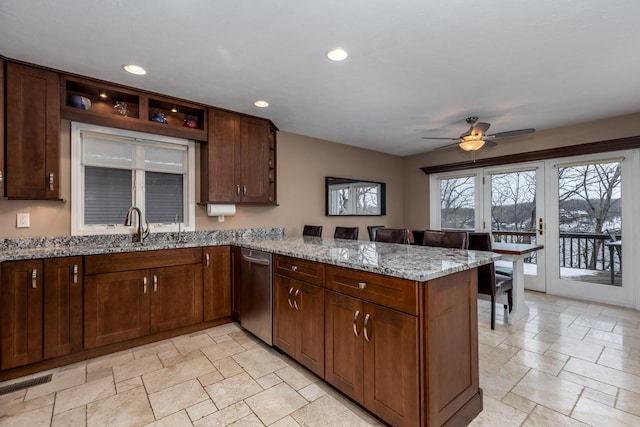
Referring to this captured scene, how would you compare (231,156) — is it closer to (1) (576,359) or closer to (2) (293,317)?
(2) (293,317)

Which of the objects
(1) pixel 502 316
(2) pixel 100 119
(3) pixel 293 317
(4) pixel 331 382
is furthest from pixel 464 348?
(2) pixel 100 119

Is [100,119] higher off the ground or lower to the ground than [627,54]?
lower

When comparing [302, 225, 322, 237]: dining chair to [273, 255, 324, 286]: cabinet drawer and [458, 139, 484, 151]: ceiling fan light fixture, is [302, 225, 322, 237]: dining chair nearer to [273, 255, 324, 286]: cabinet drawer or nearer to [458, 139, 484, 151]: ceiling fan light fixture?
[273, 255, 324, 286]: cabinet drawer

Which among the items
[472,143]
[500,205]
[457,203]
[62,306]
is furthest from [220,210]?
[500,205]

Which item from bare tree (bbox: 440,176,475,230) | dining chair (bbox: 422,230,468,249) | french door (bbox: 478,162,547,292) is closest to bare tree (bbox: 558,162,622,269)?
french door (bbox: 478,162,547,292)

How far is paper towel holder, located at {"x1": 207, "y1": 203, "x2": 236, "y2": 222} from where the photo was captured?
362cm

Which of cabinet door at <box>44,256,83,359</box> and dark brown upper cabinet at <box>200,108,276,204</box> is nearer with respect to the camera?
cabinet door at <box>44,256,83,359</box>

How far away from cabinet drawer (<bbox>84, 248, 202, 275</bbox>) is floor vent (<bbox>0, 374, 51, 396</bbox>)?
2.65 feet

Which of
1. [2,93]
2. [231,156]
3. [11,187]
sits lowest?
[11,187]

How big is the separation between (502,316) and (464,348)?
225cm

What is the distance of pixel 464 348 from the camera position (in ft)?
5.76

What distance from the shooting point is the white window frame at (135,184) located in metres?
2.92

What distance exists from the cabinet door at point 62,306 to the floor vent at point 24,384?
6.2 inches

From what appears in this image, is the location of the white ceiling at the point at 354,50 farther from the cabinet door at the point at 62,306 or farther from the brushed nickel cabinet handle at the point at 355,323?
the brushed nickel cabinet handle at the point at 355,323
